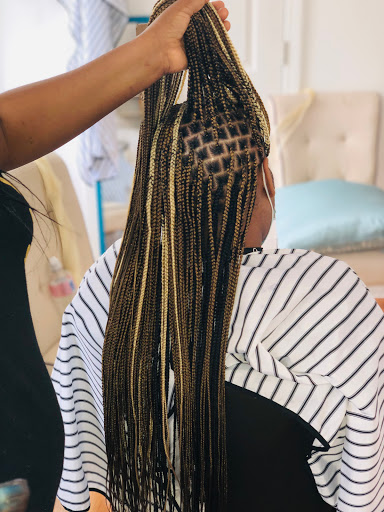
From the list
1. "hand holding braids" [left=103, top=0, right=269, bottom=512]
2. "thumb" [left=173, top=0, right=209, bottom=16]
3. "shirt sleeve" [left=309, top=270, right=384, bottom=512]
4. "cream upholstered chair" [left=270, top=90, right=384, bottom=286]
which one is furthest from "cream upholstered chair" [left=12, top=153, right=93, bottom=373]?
"cream upholstered chair" [left=270, top=90, right=384, bottom=286]

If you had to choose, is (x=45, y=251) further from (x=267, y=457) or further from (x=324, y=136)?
(x=324, y=136)

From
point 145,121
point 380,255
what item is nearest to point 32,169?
point 145,121

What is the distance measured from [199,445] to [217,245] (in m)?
0.33

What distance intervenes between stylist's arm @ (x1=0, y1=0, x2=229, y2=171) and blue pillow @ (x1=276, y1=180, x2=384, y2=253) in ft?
4.12

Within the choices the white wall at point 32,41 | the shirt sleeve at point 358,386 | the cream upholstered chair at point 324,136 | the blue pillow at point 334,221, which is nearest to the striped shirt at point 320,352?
the shirt sleeve at point 358,386

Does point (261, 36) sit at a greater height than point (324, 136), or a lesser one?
greater

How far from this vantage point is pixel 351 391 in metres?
0.73

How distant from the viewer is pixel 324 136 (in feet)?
7.66

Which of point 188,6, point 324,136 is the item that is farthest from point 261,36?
point 188,6

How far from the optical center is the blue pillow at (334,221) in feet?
6.04

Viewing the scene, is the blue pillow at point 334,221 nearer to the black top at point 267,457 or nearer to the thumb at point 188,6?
the black top at point 267,457

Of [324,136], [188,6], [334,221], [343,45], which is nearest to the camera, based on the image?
[188,6]

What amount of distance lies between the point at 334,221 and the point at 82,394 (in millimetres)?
1208

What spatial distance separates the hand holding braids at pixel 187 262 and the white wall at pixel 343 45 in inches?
79.2
